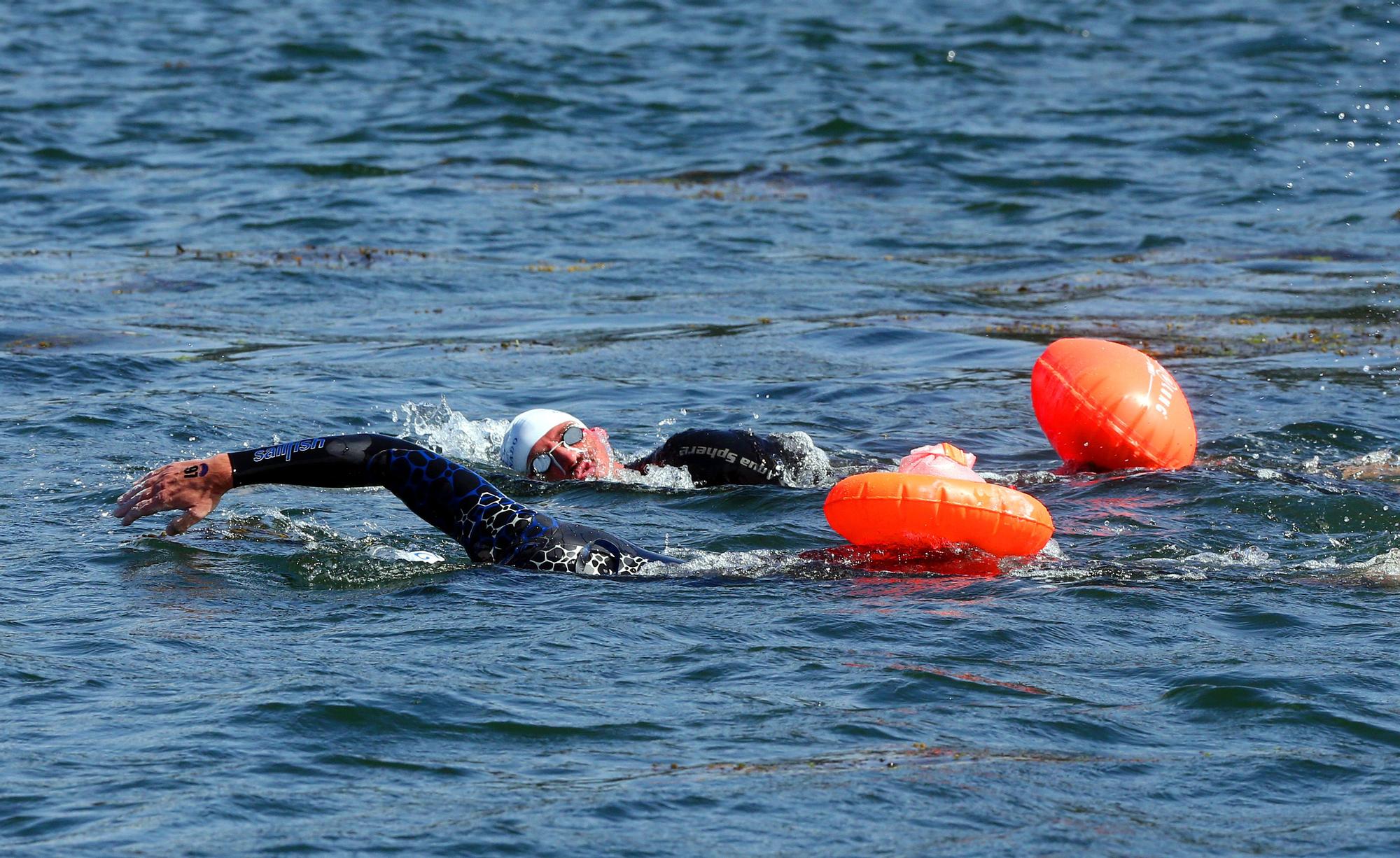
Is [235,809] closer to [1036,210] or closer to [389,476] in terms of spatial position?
[389,476]

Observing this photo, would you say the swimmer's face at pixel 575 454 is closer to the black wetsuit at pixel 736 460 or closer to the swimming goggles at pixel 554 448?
the swimming goggles at pixel 554 448

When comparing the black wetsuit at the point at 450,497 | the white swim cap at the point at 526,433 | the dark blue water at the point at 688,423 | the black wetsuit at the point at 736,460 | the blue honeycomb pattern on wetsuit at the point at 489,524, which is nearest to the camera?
the dark blue water at the point at 688,423

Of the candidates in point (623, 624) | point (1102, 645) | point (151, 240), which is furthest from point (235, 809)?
point (151, 240)

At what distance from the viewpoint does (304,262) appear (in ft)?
59.1

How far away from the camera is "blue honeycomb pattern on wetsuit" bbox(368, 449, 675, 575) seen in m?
8.08

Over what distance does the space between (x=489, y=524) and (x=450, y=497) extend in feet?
0.74

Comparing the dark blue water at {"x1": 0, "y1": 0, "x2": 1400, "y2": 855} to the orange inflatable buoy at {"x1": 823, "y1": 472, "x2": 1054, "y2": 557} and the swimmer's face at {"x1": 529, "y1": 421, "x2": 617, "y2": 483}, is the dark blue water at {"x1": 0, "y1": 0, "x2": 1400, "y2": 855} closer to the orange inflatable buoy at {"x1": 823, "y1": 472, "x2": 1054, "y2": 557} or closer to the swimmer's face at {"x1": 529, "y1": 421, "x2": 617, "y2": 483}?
the swimmer's face at {"x1": 529, "y1": 421, "x2": 617, "y2": 483}

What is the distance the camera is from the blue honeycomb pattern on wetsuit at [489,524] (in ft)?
26.5

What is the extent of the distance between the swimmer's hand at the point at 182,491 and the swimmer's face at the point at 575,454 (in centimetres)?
277

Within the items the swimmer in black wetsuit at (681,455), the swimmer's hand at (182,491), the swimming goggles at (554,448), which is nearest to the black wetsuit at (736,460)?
the swimmer in black wetsuit at (681,455)

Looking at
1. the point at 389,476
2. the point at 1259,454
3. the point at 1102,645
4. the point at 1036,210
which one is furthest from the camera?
the point at 1036,210

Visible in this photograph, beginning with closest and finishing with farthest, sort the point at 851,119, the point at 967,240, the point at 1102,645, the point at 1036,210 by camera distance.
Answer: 1. the point at 1102,645
2. the point at 967,240
3. the point at 1036,210
4. the point at 851,119

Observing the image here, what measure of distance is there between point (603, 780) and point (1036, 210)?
16819 millimetres

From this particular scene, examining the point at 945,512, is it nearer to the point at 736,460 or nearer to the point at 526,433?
the point at 736,460
